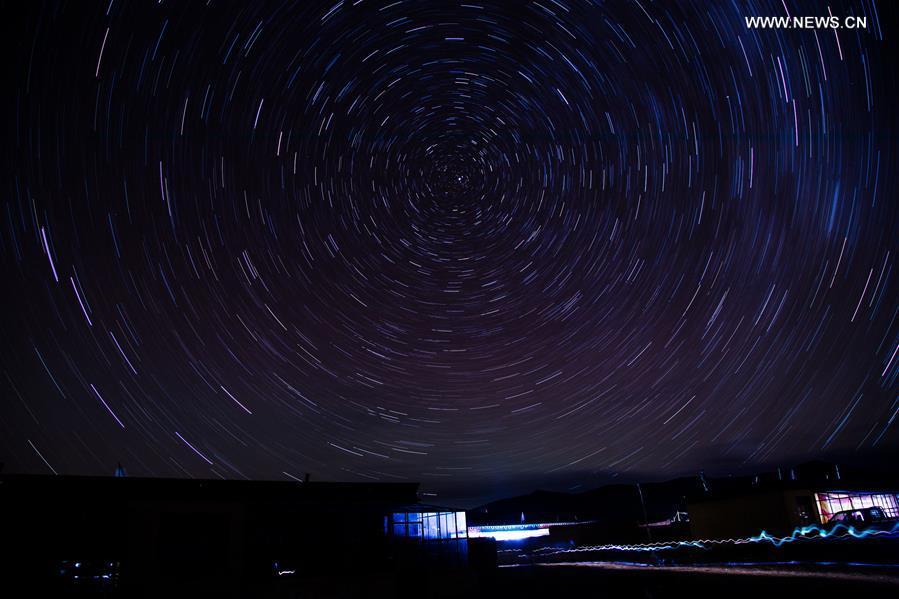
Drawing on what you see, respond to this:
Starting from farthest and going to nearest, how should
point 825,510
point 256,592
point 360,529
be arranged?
point 825,510 < point 360,529 < point 256,592

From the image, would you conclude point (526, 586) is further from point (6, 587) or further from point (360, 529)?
point (6, 587)

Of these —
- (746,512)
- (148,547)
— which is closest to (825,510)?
(746,512)

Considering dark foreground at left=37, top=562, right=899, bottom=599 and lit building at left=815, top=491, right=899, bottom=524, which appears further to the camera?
→ lit building at left=815, top=491, right=899, bottom=524

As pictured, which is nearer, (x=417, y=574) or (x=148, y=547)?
(x=148, y=547)

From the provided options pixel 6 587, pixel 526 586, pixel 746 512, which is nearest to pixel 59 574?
pixel 6 587

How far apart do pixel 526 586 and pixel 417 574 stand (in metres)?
4.49

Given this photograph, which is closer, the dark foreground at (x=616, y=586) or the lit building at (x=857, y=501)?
the dark foreground at (x=616, y=586)

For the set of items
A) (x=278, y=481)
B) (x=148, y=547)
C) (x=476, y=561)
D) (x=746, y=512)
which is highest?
(x=278, y=481)

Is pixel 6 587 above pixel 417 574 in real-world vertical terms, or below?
above

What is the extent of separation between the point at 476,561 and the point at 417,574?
391 inches

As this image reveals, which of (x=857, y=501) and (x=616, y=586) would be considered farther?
(x=857, y=501)

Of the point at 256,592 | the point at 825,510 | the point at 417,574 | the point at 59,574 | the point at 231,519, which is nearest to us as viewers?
the point at 59,574

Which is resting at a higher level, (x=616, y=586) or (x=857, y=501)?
(x=857, y=501)

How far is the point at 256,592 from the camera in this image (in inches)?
623
